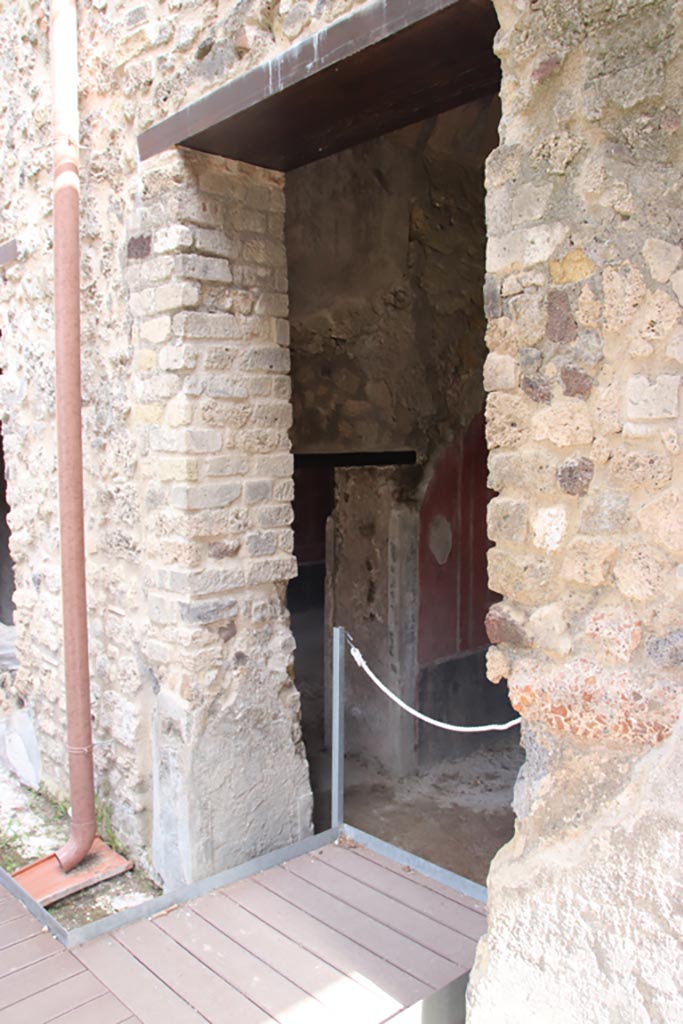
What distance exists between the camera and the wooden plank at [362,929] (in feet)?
9.27

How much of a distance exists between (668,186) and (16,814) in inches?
150

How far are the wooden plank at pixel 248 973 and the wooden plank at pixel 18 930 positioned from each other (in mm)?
473

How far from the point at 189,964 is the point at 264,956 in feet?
0.81

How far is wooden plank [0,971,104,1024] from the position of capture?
2.66 meters

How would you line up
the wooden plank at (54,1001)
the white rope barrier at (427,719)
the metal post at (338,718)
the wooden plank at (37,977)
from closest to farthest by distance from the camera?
the white rope barrier at (427,719) < the wooden plank at (54,1001) < the wooden plank at (37,977) < the metal post at (338,718)

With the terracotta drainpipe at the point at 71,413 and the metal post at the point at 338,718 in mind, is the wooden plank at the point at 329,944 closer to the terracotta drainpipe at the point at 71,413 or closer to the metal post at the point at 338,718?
the metal post at the point at 338,718

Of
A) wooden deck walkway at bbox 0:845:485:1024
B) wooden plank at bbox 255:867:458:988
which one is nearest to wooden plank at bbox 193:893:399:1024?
wooden deck walkway at bbox 0:845:485:1024

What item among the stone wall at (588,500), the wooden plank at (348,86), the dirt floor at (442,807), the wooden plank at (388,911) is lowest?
the dirt floor at (442,807)

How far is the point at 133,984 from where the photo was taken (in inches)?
110

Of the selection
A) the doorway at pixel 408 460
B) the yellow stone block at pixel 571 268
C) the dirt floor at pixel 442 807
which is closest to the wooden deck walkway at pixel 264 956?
the dirt floor at pixel 442 807

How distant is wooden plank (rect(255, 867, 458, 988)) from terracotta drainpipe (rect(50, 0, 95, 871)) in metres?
0.82

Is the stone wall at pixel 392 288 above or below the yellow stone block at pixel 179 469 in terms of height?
above

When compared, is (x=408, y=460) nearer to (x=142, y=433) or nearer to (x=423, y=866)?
(x=142, y=433)

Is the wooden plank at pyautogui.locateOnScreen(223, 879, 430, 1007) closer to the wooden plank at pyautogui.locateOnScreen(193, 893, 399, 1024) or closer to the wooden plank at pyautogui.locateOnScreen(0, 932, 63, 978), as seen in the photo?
the wooden plank at pyautogui.locateOnScreen(193, 893, 399, 1024)
